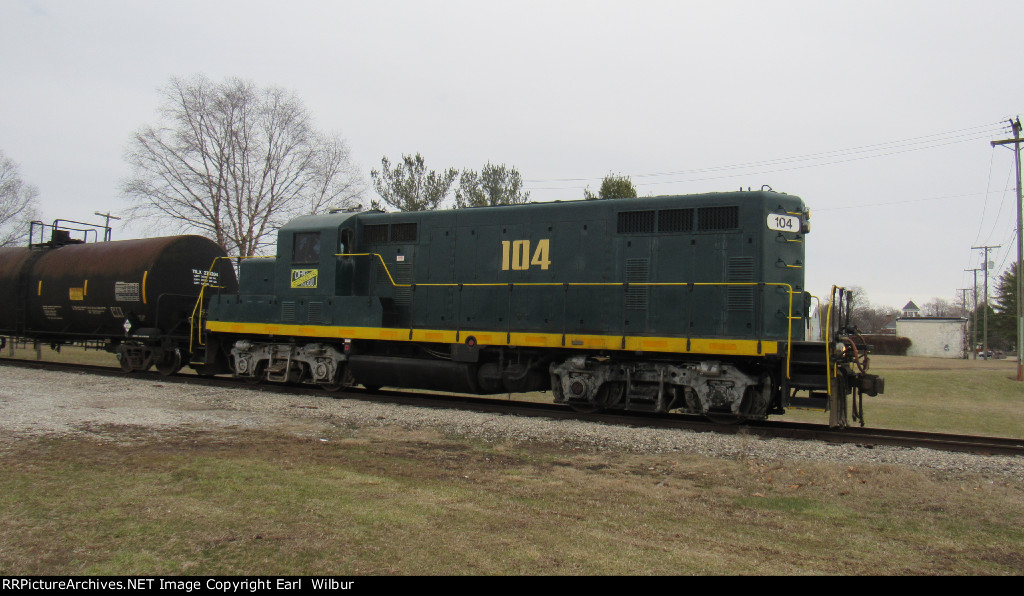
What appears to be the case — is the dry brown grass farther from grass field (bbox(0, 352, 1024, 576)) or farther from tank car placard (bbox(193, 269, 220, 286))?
tank car placard (bbox(193, 269, 220, 286))

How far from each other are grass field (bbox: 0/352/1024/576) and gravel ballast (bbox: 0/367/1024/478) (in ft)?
1.68

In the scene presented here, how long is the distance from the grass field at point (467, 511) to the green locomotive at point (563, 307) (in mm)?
2759

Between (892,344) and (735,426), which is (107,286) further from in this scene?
(892,344)

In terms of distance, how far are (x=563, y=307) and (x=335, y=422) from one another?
428cm

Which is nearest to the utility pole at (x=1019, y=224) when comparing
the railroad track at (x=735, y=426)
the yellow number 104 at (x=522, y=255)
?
the railroad track at (x=735, y=426)

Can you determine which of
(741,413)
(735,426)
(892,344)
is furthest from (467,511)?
(892,344)

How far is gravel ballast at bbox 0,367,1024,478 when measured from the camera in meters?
8.19

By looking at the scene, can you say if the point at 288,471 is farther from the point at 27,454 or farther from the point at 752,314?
the point at 752,314

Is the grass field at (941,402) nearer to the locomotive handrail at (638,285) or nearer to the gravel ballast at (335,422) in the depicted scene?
the locomotive handrail at (638,285)

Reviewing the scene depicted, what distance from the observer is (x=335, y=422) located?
993 cm

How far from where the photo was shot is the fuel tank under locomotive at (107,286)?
15961 mm

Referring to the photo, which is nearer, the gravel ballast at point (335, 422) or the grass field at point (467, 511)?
the grass field at point (467, 511)

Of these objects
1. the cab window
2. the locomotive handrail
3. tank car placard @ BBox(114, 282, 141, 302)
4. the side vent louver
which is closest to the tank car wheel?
tank car placard @ BBox(114, 282, 141, 302)

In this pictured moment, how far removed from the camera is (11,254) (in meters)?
19.2
